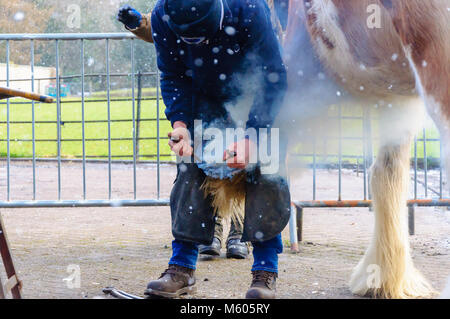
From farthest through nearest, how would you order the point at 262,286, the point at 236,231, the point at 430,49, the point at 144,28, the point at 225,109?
1. the point at 236,231
2. the point at 144,28
3. the point at 225,109
4. the point at 262,286
5. the point at 430,49

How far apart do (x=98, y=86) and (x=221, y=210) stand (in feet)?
35.8

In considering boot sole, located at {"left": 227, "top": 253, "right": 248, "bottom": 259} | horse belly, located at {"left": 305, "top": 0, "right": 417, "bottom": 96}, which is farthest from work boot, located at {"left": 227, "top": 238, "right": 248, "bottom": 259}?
horse belly, located at {"left": 305, "top": 0, "right": 417, "bottom": 96}

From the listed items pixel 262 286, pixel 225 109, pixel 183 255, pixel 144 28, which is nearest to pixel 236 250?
pixel 183 255

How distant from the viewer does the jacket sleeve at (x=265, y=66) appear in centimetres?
210

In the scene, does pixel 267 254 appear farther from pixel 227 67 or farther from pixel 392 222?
pixel 227 67

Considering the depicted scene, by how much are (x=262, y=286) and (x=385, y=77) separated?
0.95 m

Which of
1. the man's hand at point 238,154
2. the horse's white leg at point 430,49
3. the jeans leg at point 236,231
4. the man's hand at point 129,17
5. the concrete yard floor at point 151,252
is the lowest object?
the concrete yard floor at point 151,252

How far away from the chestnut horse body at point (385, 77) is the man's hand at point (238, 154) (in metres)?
0.43

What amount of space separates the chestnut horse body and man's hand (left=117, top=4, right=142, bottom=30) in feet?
2.32

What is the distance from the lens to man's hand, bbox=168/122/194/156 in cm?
210

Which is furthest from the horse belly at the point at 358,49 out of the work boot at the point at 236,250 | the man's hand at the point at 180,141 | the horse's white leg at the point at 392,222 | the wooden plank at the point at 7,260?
the wooden plank at the point at 7,260

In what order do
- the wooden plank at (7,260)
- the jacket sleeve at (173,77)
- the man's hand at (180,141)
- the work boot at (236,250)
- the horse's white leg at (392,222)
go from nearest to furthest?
the wooden plank at (7,260) → the man's hand at (180,141) → the jacket sleeve at (173,77) → the horse's white leg at (392,222) → the work boot at (236,250)

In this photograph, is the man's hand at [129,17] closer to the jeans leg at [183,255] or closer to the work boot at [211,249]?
the jeans leg at [183,255]

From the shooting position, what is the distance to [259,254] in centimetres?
221
